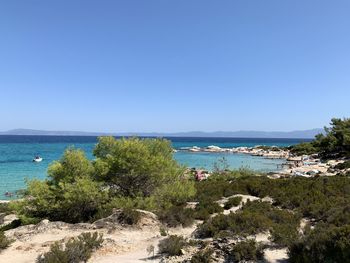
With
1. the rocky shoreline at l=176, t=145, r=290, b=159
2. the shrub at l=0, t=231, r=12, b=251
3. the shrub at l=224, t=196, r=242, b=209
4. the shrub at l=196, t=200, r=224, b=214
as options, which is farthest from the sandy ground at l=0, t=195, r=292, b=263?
the rocky shoreline at l=176, t=145, r=290, b=159

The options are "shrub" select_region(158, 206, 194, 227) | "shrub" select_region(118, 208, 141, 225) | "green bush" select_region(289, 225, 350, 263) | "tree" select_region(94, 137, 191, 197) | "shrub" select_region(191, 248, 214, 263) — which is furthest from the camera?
"tree" select_region(94, 137, 191, 197)

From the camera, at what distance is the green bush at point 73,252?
8.61 meters

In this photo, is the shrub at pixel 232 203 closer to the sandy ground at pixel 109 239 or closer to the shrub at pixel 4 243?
the sandy ground at pixel 109 239

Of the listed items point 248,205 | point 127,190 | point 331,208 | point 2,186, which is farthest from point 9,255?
point 2,186

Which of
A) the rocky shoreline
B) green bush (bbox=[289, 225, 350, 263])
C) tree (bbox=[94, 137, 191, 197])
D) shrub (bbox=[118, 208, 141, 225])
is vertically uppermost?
tree (bbox=[94, 137, 191, 197])

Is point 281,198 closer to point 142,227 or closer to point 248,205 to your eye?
point 248,205

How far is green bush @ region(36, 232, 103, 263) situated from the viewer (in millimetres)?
8609

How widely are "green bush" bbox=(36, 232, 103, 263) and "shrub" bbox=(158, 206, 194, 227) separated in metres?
3.66

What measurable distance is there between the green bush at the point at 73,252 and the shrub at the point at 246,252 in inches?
154

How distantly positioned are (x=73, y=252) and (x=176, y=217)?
17.4 feet

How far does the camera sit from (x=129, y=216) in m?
12.9

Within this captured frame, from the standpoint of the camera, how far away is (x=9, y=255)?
33.0ft

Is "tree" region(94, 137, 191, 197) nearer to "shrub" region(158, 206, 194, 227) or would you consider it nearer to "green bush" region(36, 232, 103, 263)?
"shrub" region(158, 206, 194, 227)

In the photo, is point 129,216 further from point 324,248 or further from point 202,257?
point 324,248
